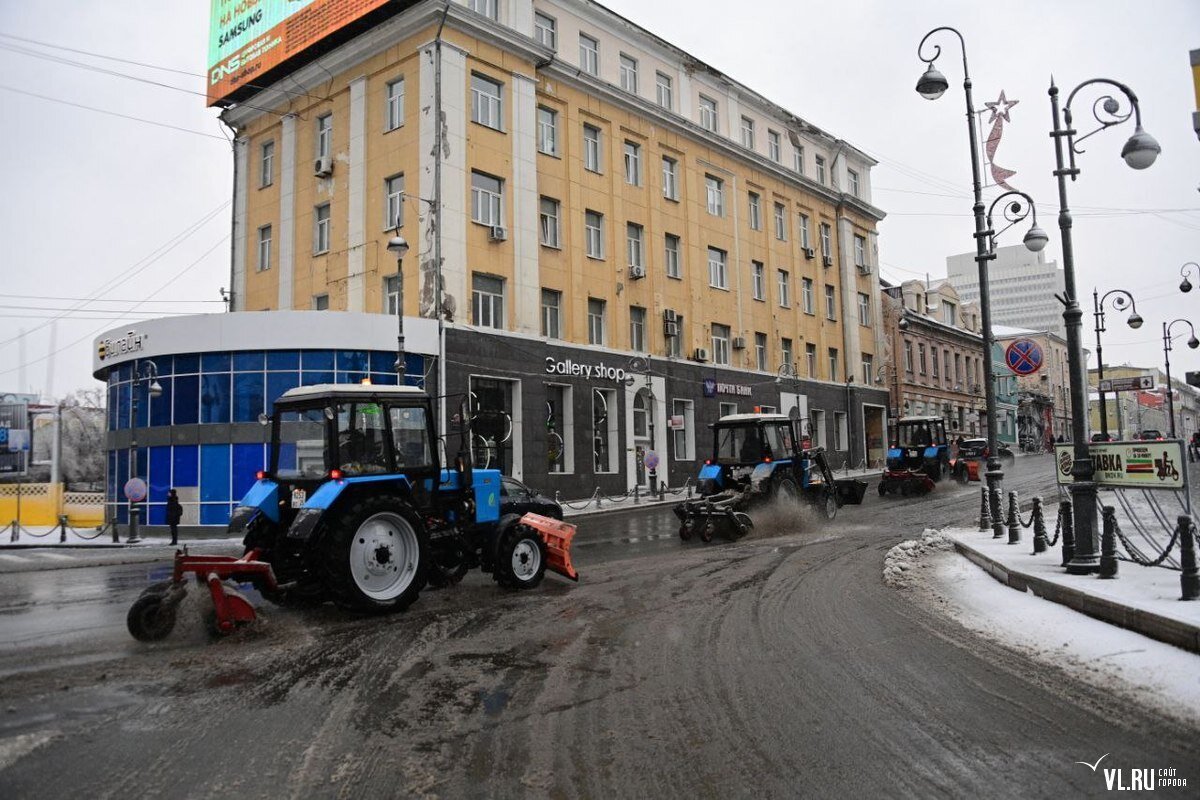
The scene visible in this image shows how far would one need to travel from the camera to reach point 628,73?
31.4m

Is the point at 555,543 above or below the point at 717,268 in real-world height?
below

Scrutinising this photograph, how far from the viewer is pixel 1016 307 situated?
8694 centimetres

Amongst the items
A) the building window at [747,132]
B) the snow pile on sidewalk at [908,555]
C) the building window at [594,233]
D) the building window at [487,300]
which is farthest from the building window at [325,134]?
the snow pile on sidewalk at [908,555]

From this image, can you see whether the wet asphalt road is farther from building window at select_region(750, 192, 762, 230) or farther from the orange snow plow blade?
building window at select_region(750, 192, 762, 230)

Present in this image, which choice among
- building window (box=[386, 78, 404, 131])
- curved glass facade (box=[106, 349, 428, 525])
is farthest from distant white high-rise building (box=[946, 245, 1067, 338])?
curved glass facade (box=[106, 349, 428, 525])

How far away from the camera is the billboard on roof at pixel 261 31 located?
26203mm

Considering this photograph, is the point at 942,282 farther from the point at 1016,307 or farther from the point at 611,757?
the point at 611,757

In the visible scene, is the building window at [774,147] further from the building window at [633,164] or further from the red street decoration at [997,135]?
the red street decoration at [997,135]

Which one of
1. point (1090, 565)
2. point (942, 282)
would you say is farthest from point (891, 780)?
point (942, 282)

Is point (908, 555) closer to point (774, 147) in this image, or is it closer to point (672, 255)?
point (672, 255)

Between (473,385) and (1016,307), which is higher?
(1016,307)

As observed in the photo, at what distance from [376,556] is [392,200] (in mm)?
19076

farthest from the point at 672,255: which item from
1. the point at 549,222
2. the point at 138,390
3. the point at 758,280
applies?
the point at 138,390

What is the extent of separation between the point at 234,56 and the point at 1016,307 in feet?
272
